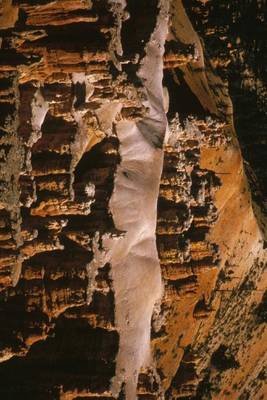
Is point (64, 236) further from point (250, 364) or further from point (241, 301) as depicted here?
point (250, 364)

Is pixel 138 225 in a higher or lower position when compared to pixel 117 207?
lower

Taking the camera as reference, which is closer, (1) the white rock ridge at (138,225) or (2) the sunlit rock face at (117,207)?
(2) the sunlit rock face at (117,207)

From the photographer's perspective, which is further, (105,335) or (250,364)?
(250,364)

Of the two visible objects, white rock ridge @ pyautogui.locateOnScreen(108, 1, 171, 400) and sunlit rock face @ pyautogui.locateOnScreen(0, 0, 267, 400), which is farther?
white rock ridge @ pyautogui.locateOnScreen(108, 1, 171, 400)

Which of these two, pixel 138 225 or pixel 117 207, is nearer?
pixel 117 207

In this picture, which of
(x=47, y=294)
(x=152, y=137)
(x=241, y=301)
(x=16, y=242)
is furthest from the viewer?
(x=241, y=301)

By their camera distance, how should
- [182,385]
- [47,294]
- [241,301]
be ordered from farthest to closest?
[241,301] < [182,385] < [47,294]

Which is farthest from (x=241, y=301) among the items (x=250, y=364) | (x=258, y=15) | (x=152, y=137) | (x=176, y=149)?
(x=258, y=15)

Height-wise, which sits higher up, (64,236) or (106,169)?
(106,169)
